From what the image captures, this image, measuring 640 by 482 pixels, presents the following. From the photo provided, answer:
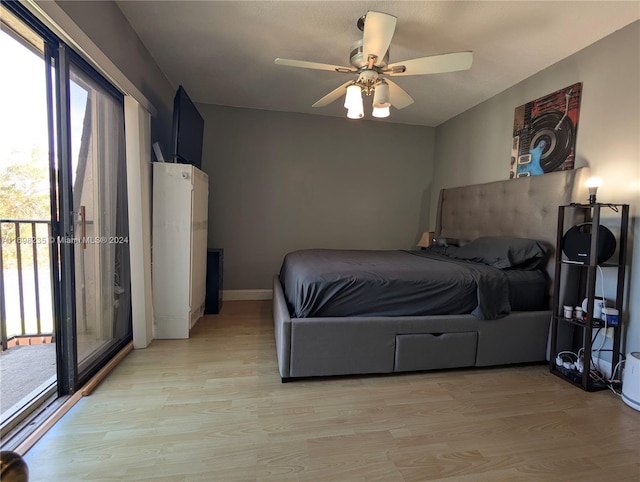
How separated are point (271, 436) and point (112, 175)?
83.0 inches

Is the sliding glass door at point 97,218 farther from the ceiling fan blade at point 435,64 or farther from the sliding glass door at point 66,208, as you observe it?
the ceiling fan blade at point 435,64

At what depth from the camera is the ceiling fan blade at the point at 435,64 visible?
1.79 meters

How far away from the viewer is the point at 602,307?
1994 mm

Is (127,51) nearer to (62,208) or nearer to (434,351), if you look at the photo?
(62,208)

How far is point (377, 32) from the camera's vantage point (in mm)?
1634

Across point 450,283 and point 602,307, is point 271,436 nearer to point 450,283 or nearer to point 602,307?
point 450,283

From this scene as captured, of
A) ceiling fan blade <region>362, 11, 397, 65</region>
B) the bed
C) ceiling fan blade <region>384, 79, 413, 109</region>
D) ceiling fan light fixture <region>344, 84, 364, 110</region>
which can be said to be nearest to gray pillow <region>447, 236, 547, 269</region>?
the bed

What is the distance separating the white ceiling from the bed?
3.35 ft

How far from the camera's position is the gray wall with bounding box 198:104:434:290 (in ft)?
12.5

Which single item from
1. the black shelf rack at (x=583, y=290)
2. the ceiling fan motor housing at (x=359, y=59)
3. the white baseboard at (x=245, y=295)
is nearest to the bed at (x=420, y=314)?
the black shelf rack at (x=583, y=290)

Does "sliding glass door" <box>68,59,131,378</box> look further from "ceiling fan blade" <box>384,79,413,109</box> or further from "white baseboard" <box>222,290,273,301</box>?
"ceiling fan blade" <box>384,79,413,109</box>

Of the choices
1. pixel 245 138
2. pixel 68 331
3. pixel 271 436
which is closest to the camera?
pixel 271 436

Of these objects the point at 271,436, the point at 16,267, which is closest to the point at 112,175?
the point at 16,267

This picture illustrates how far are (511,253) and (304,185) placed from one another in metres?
2.52
